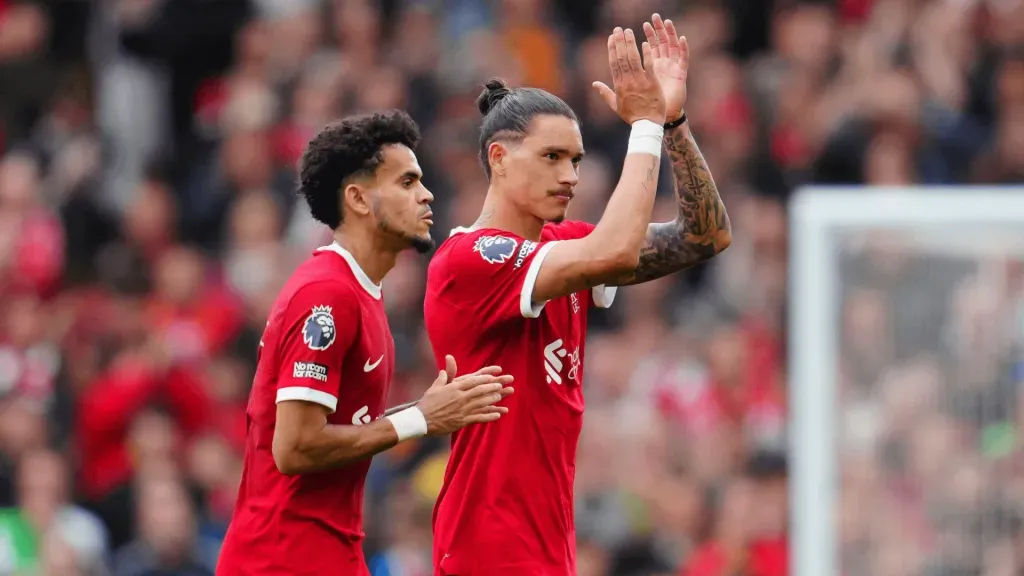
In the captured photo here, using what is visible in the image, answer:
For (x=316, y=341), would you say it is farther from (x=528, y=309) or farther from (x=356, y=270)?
(x=528, y=309)

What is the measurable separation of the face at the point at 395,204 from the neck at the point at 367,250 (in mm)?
38

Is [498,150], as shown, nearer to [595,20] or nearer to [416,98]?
[416,98]

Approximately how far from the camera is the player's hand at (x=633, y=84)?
545 centimetres

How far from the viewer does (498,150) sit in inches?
224

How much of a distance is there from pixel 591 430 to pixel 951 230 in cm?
294

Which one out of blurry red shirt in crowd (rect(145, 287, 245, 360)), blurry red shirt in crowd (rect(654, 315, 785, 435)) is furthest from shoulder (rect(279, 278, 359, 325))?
blurry red shirt in crowd (rect(145, 287, 245, 360))

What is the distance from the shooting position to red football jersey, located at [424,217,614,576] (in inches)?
215

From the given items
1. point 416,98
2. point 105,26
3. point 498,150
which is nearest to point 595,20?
point 416,98

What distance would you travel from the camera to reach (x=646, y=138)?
545 centimetres

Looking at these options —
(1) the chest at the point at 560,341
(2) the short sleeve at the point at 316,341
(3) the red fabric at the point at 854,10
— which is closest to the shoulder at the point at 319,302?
(2) the short sleeve at the point at 316,341

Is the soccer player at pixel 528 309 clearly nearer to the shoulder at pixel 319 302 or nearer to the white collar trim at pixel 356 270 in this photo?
the white collar trim at pixel 356 270

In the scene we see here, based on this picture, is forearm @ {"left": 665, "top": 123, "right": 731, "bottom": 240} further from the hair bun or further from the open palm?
the hair bun

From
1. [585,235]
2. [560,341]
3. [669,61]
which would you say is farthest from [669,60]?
[560,341]

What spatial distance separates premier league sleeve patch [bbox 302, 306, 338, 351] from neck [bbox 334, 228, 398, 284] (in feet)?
0.94
